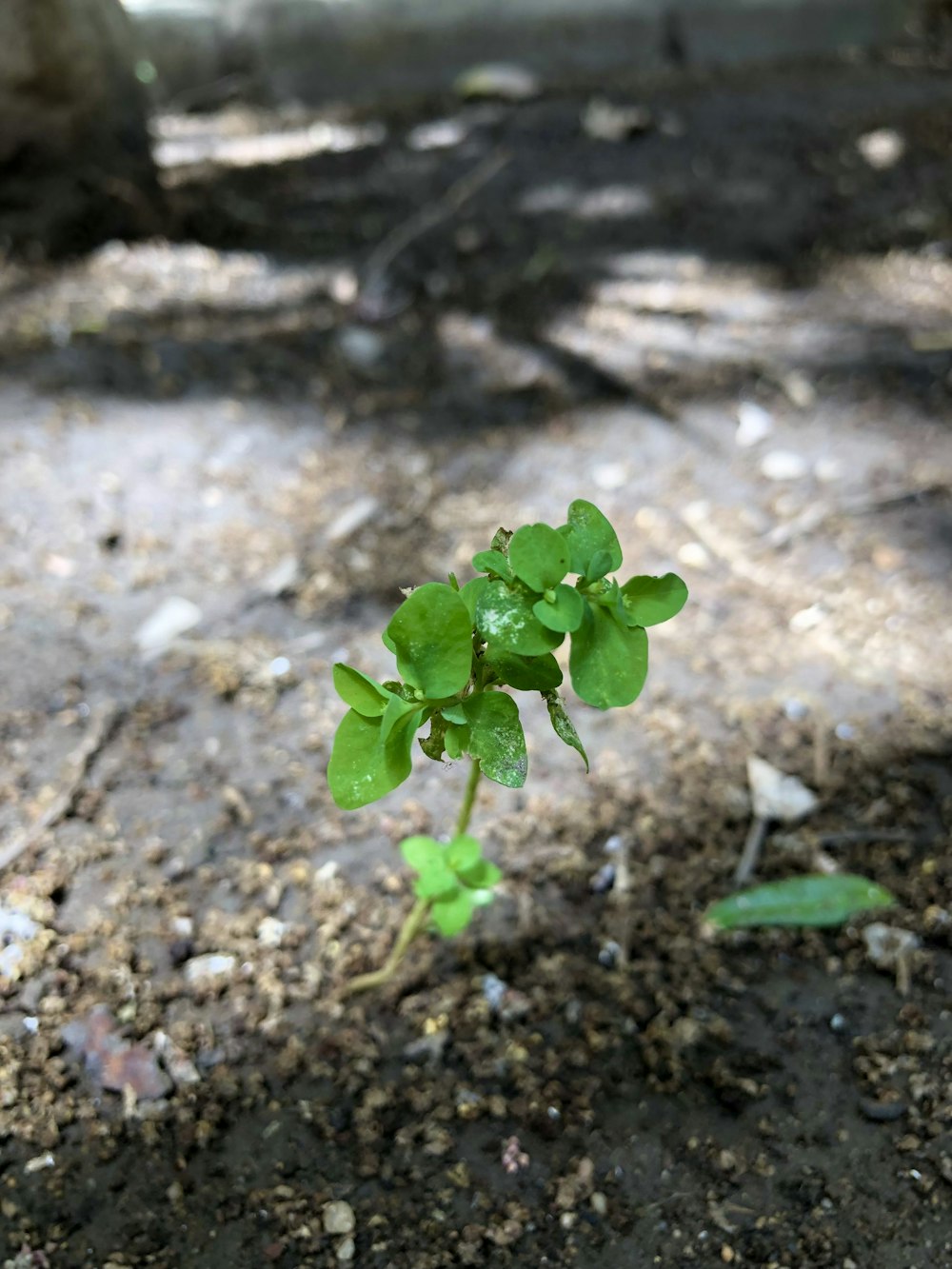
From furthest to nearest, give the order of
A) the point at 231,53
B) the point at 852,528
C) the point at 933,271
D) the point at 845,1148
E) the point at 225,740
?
the point at 231,53, the point at 933,271, the point at 852,528, the point at 225,740, the point at 845,1148

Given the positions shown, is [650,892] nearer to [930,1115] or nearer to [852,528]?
[930,1115]

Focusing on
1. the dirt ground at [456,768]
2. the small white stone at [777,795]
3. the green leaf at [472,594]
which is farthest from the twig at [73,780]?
the small white stone at [777,795]

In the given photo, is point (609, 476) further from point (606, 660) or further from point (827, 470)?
point (606, 660)

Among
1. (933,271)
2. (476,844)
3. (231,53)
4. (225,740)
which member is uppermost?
(231,53)

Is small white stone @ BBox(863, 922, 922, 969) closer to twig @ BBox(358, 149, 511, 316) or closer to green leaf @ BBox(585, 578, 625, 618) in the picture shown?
green leaf @ BBox(585, 578, 625, 618)

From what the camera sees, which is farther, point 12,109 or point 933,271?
point 933,271

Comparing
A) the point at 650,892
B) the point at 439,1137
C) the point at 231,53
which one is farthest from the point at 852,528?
the point at 231,53

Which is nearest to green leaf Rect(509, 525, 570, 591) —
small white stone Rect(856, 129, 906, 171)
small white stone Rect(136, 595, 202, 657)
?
small white stone Rect(136, 595, 202, 657)
